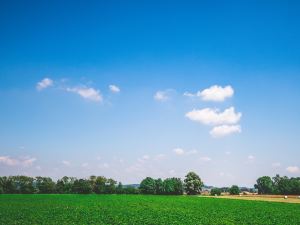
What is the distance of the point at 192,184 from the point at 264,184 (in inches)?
1894

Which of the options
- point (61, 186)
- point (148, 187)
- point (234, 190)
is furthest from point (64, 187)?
point (234, 190)

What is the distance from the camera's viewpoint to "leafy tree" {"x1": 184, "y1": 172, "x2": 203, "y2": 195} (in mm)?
129000

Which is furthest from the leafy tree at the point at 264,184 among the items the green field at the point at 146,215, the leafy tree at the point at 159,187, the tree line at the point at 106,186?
the green field at the point at 146,215

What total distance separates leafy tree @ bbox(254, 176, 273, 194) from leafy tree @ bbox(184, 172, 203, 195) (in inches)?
1692

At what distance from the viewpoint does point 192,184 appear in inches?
5069

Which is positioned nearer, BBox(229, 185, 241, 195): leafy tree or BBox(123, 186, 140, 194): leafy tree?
BBox(229, 185, 241, 195): leafy tree

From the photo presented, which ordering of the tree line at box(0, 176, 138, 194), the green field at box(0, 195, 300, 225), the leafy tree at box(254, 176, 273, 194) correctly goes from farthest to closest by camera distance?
the leafy tree at box(254, 176, 273, 194) < the tree line at box(0, 176, 138, 194) < the green field at box(0, 195, 300, 225)

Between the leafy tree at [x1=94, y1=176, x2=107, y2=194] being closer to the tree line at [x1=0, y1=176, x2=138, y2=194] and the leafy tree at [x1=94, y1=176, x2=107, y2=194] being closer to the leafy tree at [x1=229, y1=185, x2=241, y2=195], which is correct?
the tree line at [x1=0, y1=176, x2=138, y2=194]

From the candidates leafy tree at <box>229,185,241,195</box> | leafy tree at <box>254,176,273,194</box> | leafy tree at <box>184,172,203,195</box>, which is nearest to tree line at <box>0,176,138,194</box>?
leafy tree at <box>184,172,203,195</box>

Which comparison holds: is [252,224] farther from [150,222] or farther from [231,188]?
[231,188]

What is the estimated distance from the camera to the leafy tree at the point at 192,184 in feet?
423

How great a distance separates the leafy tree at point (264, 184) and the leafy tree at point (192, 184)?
4298 cm

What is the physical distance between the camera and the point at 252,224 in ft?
92.7

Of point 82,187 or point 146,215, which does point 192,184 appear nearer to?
point 82,187
